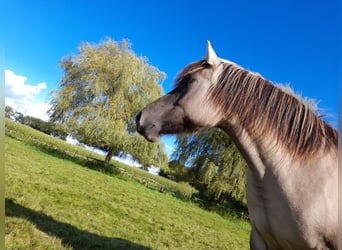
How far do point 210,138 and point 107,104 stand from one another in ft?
22.4

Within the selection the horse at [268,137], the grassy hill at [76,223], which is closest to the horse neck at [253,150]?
the horse at [268,137]

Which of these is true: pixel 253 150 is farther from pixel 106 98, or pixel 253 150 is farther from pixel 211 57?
pixel 106 98

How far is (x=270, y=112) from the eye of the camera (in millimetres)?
2646

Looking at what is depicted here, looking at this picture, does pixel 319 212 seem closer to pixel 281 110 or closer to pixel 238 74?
pixel 281 110

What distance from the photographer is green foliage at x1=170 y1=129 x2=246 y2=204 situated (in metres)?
18.2

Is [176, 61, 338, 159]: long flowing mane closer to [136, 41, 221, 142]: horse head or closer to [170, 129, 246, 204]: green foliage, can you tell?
[136, 41, 221, 142]: horse head

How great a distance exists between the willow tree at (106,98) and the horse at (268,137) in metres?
17.2

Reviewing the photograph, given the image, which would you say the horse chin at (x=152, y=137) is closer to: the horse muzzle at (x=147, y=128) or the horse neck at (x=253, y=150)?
the horse muzzle at (x=147, y=128)

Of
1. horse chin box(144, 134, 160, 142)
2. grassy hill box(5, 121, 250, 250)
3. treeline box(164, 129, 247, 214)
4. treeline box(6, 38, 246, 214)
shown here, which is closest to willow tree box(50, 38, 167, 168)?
treeline box(6, 38, 246, 214)

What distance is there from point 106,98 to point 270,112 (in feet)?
61.2

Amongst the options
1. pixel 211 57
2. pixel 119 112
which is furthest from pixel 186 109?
pixel 119 112

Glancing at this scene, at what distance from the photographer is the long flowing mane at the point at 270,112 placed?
8.40 ft

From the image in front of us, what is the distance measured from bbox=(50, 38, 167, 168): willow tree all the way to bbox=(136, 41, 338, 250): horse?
1720 centimetres

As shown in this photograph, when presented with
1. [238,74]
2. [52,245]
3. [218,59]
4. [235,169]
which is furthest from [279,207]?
[235,169]
